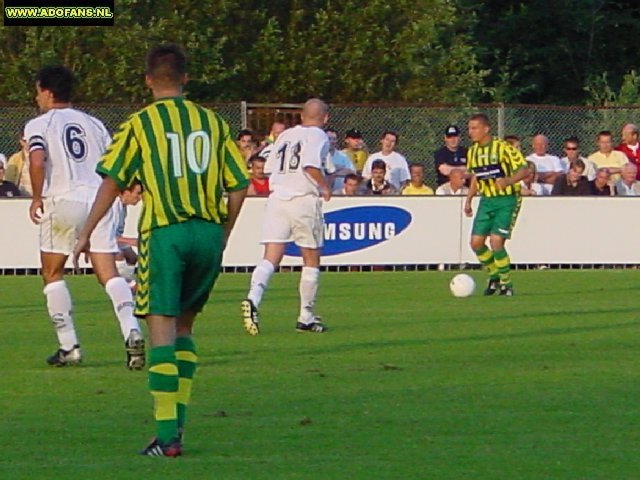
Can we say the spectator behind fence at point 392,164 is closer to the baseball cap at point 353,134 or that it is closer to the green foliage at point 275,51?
the baseball cap at point 353,134

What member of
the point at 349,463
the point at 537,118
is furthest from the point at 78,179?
the point at 537,118

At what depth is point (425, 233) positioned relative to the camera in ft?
78.6

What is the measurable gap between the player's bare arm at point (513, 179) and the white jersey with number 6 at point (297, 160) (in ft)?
15.8

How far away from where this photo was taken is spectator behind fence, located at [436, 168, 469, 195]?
2453 cm

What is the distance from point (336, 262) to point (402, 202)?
4.03 feet

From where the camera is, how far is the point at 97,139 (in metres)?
12.0

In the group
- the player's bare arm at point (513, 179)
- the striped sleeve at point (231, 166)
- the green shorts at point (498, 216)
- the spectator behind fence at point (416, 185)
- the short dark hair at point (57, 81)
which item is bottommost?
the green shorts at point (498, 216)

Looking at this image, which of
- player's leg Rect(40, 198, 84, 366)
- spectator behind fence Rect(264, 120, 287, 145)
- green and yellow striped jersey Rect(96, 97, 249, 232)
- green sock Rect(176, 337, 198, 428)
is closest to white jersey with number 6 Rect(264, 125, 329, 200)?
player's leg Rect(40, 198, 84, 366)

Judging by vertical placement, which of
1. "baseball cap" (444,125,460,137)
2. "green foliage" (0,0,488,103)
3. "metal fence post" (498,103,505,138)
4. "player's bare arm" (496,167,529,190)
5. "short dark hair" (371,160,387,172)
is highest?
"green foliage" (0,0,488,103)

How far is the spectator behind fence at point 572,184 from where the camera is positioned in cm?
2470

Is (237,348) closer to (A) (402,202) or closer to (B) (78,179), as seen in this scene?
(B) (78,179)

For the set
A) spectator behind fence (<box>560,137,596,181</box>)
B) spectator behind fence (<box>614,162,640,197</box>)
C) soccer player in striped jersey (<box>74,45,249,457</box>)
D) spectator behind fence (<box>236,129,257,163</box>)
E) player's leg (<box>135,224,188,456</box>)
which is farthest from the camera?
spectator behind fence (<box>560,137,596,181</box>)

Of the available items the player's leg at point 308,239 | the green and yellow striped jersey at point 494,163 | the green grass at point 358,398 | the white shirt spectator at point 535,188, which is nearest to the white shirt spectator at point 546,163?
the white shirt spectator at point 535,188

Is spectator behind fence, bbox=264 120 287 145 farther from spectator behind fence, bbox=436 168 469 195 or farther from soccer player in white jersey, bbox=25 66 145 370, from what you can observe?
soccer player in white jersey, bbox=25 66 145 370
